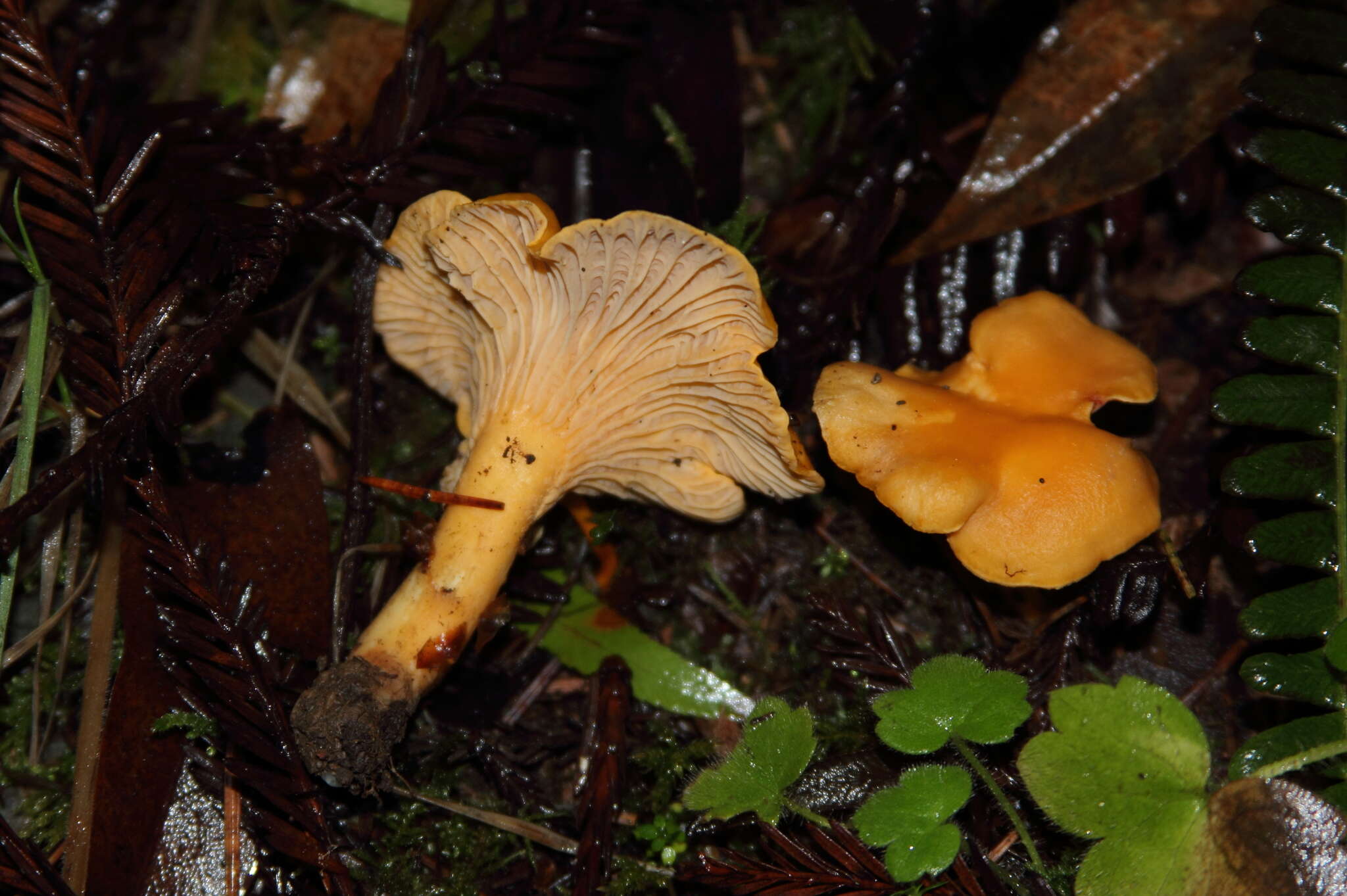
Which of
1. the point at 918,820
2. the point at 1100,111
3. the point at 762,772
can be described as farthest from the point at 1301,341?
the point at 762,772

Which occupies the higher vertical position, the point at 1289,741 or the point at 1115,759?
the point at 1115,759

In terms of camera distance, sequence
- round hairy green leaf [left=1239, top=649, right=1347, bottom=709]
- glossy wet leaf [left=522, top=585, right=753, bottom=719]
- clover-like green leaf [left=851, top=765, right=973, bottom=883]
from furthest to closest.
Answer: glossy wet leaf [left=522, top=585, right=753, bottom=719], round hairy green leaf [left=1239, top=649, right=1347, bottom=709], clover-like green leaf [left=851, top=765, right=973, bottom=883]

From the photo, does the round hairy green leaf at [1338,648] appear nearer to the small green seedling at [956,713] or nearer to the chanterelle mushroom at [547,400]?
the small green seedling at [956,713]

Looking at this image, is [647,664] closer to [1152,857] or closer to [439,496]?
[439,496]

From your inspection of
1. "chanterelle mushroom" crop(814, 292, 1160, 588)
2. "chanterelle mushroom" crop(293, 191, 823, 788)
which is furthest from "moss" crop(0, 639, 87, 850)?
"chanterelle mushroom" crop(814, 292, 1160, 588)

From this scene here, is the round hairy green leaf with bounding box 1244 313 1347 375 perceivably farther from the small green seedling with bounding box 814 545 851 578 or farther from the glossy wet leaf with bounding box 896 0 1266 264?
the small green seedling with bounding box 814 545 851 578

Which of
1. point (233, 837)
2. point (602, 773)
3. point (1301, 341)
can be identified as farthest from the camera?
point (602, 773)

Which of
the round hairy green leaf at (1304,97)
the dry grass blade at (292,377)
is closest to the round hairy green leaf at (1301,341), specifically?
the round hairy green leaf at (1304,97)
